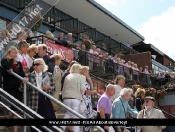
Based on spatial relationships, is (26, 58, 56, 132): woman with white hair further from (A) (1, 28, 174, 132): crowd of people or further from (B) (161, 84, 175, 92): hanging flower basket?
(B) (161, 84, 175, 92): hanging flower basket

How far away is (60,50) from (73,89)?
232 inches

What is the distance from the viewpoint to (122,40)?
30172 millimetres

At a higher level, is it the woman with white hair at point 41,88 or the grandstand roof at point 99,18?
the grandstand roof at point 99,18

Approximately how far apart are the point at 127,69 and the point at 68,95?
12719 mm

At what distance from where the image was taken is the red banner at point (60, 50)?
11879 mm

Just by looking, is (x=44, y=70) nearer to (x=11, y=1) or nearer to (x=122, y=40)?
(x=11, y=1)

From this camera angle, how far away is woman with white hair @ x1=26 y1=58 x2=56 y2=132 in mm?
5863

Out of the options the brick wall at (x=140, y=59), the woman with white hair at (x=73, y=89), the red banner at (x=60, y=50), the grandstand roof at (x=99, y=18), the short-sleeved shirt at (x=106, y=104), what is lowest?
the short-sleeved shirt at (x=106, y=104)

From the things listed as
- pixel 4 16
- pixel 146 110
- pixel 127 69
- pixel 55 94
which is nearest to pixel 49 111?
pixel 55 94

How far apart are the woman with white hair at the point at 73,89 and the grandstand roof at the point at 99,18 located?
43.3 ft

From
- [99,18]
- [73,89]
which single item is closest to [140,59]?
[99,18]

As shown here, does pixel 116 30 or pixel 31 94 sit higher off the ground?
pixel 116 30

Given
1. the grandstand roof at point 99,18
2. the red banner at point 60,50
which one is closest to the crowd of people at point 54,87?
the red banner at point 60,50

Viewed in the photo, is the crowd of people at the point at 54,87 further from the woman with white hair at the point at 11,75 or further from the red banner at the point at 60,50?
the red banner at the point at 60,50
